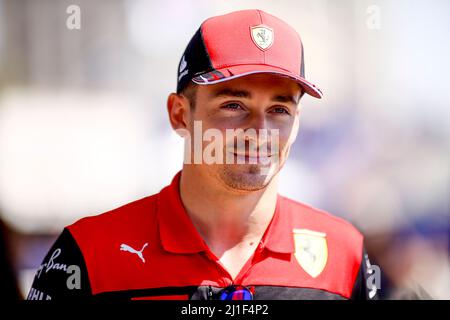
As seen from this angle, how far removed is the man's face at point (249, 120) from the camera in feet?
5.56

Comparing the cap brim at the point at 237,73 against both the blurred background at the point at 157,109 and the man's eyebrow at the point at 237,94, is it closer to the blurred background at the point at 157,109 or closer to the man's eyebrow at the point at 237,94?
the man's eyebrow at the point at 237,94

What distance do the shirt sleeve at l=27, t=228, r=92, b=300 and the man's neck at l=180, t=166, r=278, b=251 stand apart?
374mm

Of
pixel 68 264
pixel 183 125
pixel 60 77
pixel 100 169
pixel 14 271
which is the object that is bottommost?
pixel 14 271

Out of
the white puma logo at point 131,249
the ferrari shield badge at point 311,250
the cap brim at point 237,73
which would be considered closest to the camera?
the cap brim at point 237,73

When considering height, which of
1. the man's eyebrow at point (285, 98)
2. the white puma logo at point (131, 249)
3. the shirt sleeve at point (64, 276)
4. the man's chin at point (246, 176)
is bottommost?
the shirt sleeve at point (64, 276)

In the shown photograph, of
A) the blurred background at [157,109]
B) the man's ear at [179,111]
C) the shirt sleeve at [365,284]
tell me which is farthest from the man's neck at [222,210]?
the blurred background at [157,109]

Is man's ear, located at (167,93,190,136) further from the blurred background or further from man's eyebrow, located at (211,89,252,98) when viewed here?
the blurred background

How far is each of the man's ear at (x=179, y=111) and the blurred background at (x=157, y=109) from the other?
578 mm

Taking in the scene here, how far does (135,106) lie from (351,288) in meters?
1.18

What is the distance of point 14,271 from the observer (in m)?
2.50

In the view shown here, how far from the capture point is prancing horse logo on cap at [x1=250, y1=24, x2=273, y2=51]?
172cm

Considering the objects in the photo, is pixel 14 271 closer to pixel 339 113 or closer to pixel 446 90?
pixel 339 113

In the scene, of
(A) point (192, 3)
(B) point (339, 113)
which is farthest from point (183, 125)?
(B) point (339, 113)

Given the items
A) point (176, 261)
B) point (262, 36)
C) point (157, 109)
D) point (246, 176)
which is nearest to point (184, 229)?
point (176, 261)
